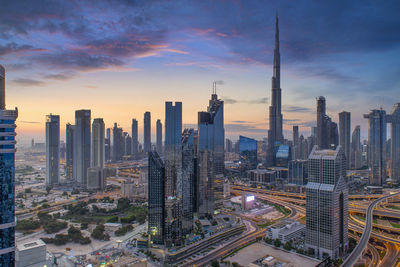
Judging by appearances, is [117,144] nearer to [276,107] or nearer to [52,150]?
[52,150]

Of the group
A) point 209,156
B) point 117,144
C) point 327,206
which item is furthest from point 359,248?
Answer: point 117,144

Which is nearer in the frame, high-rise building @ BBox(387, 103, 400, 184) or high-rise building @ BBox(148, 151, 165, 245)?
high-rise building @ BBox(148, 151, 165, 245)

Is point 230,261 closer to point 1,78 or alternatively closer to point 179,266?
point 179,266

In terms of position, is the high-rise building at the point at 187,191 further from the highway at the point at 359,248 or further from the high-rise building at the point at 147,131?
the high-rise building at the point at 147,131

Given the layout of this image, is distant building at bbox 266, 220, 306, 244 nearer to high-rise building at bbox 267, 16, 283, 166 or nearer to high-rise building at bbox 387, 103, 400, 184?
high-rise building at bbox 387, 103, 400, 184

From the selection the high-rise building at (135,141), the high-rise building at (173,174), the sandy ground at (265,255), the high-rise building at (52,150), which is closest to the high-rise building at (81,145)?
the high-rise building at (52,150)

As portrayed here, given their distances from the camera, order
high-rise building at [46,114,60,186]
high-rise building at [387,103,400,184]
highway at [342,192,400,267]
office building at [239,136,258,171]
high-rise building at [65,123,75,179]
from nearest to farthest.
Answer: highway at [342,192,400,267], high-rise building at [46,114,60,186], high-rise building at [387,103,400,184], high-rise building at [65,123,75,179], office building at [239,136,258,171]

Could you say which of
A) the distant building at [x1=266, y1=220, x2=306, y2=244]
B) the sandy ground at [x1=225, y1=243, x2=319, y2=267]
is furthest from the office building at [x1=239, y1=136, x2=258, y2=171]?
the sandy ground at [x1=225, y1=243, x2=319, y2=267]
